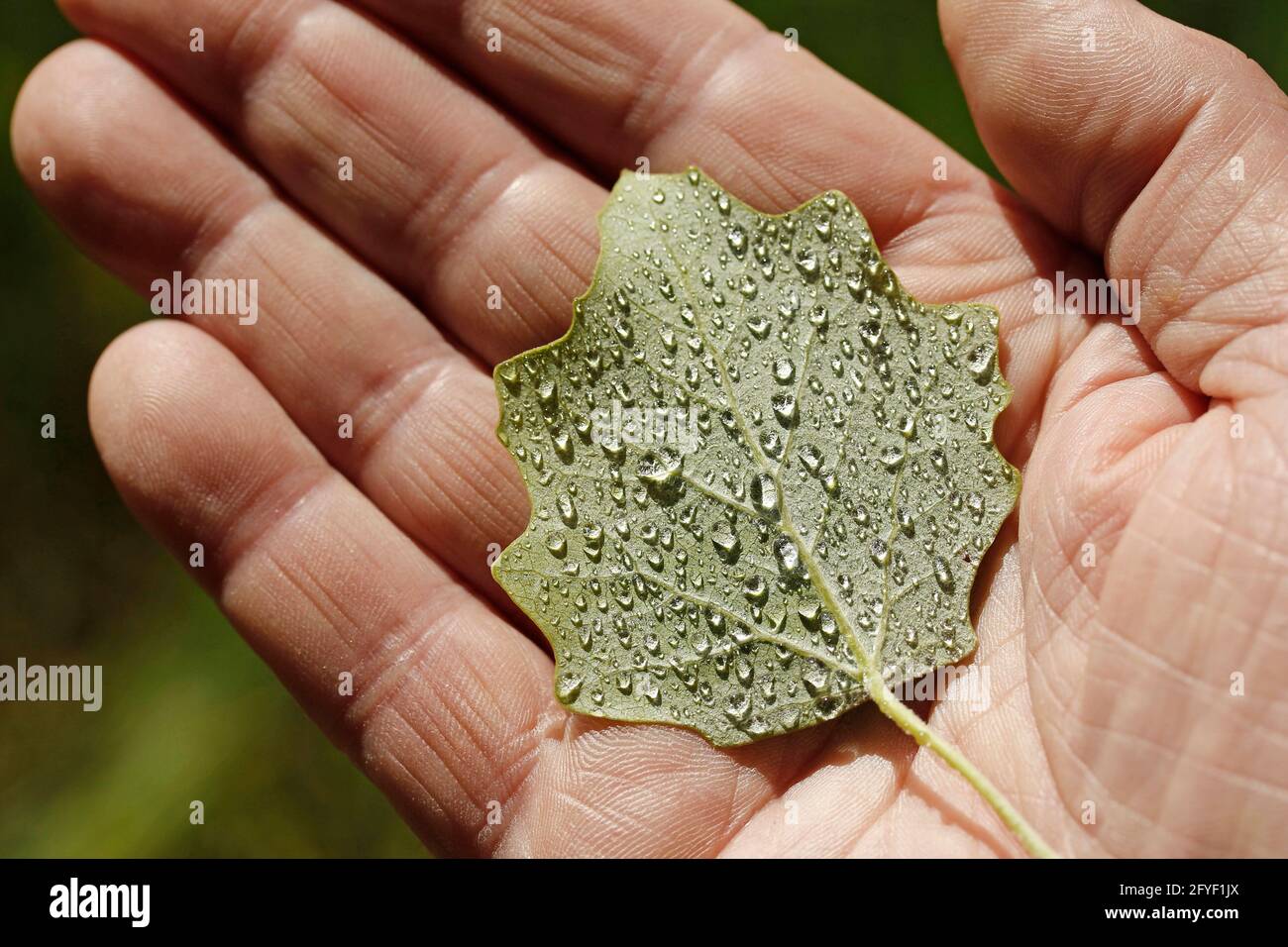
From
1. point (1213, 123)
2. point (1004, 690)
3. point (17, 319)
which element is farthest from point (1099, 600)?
Answer: point (17, 319)

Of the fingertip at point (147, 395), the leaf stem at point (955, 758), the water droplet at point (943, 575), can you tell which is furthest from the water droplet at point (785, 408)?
the fingertip at point (147, 395)

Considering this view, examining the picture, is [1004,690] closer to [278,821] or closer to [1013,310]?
[1013,310]

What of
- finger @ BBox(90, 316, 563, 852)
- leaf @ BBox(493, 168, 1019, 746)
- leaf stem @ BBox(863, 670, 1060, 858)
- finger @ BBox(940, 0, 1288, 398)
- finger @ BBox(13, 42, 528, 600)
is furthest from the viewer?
finger @ BBox(13, 42, 528, 600)

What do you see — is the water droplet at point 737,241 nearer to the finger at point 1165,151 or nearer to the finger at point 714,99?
the finger at point 714,99

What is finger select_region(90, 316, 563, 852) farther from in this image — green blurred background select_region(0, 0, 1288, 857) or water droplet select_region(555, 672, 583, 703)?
green blurred background select_region(0, 0, 1288, 857)

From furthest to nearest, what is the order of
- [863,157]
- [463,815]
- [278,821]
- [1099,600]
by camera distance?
[278,821]
[863,157]
[463,815]
[1099,600]

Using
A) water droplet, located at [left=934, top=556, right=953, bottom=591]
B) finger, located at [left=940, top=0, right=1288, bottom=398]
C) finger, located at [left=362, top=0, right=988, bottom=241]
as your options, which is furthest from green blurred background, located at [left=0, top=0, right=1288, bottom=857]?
water droplet, located at [left=934, top=556, right=953, bottom=591]
